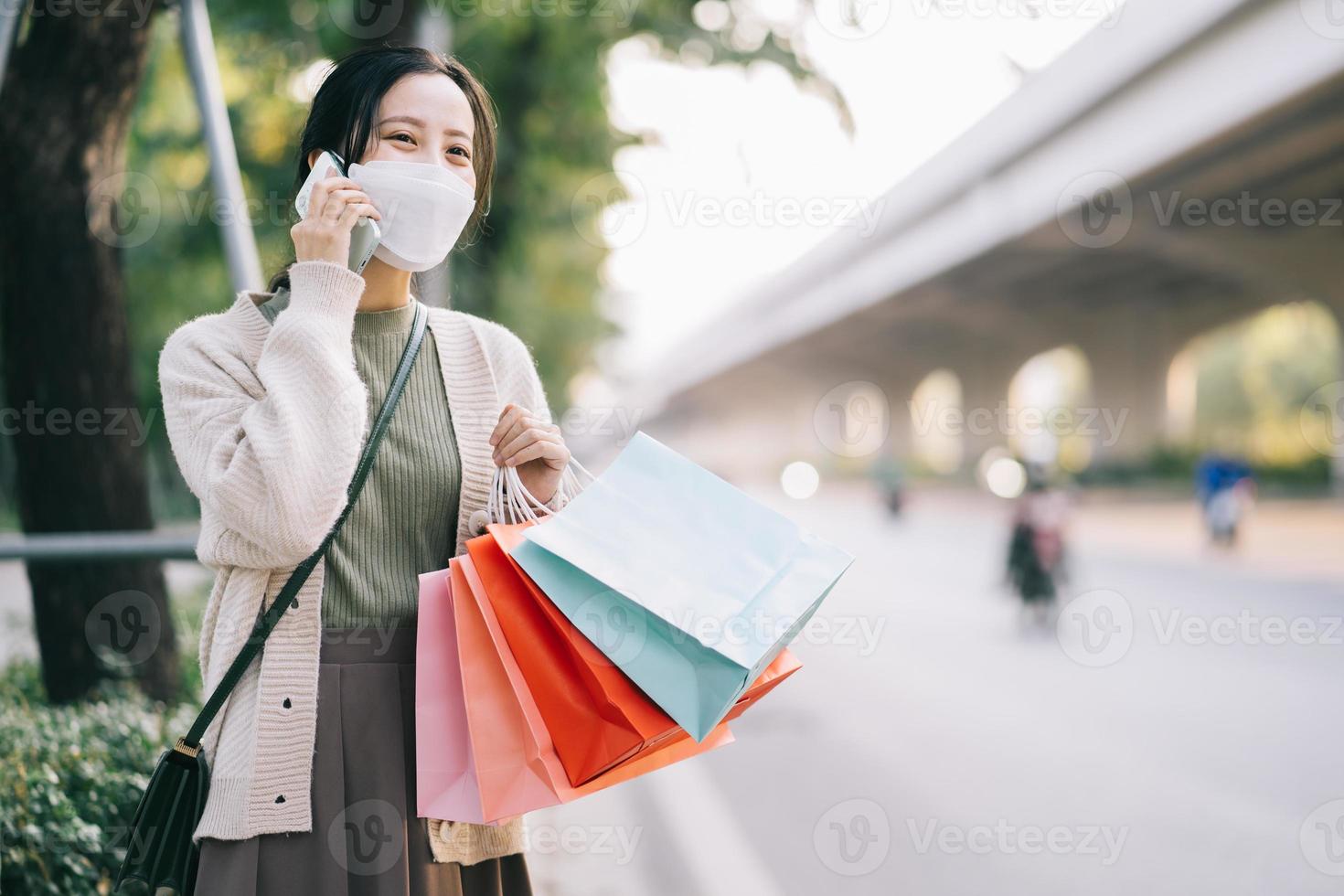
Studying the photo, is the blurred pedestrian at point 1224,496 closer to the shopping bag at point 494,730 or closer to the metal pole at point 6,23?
the metal pole at point 6,23

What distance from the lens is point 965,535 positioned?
867 inches

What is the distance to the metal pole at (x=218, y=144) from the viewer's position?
4691 mm

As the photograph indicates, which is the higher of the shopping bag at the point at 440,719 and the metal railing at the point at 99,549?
the metal railing at the point at 99,549

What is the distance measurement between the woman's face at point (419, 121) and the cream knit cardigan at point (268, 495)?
0.27 m

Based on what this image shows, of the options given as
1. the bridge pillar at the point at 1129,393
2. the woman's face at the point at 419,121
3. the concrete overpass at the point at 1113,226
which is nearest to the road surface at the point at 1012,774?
the concrete overpass at the point at 1113,226

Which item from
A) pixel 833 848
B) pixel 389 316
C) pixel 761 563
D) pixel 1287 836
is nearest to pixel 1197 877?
pixel 1287 836

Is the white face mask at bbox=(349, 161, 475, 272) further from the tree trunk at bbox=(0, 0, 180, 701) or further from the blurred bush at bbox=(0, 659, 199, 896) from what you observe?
the tree trunk at bbox=(0, 0, 180, 701)

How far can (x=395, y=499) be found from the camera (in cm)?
187

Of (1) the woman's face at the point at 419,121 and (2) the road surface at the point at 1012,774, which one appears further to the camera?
(2) the road surface at the point at 1012,774

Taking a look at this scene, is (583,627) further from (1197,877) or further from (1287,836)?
(1287,836)

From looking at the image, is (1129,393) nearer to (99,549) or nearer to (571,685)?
(99,549)

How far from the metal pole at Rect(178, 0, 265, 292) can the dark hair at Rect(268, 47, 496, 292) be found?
2.84 metres

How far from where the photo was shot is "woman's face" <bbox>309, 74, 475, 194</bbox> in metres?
1.91

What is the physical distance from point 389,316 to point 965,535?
2101 cm
